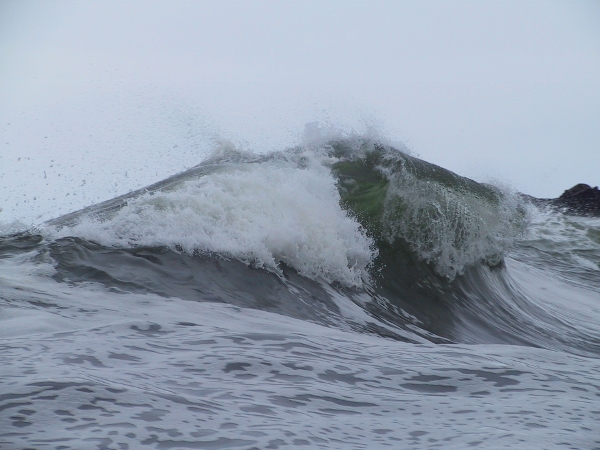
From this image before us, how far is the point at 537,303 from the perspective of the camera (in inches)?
408

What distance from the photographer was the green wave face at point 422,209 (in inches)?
369

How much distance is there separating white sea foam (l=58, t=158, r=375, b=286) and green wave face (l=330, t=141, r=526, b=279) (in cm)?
79

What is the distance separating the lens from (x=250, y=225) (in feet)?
24.3

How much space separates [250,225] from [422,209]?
126 inches

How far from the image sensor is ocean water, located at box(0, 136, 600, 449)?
9.99 ft

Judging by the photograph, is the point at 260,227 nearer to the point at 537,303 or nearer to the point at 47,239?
the point at 47,239

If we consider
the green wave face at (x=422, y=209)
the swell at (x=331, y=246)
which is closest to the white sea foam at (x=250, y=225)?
the swell at (x=331, y=246)

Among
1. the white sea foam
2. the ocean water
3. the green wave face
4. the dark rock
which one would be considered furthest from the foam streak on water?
the dark rock

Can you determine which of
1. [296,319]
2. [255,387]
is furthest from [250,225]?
[255,387]

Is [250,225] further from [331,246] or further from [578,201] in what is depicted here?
[578,201]

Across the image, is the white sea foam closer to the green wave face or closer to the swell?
Answer: the swell

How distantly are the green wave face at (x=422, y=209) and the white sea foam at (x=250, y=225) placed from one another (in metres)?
0.79

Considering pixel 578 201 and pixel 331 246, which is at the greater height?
pixel 578 201

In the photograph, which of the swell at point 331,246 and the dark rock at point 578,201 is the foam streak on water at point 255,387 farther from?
the dark rock at point 578,201
